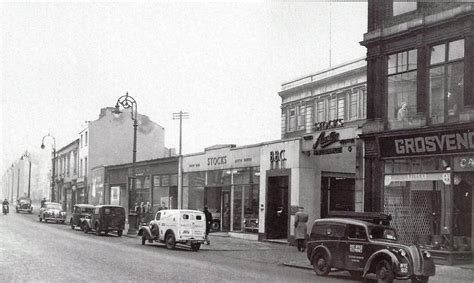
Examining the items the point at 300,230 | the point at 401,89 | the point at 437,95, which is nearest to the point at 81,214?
the point at 300,230

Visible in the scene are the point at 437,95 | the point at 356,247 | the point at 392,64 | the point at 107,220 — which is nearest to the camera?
the point at 356,247

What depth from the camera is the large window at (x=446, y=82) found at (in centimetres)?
1783

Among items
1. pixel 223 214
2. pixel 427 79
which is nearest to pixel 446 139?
pixel 427 79

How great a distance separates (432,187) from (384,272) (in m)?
6.27

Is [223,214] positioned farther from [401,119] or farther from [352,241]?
[352,241]

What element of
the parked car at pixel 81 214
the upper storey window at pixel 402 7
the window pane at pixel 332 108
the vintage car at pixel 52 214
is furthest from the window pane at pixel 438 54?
the vintage car at pixel 52 214

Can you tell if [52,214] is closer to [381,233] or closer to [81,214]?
[81,214]

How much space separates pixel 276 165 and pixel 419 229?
9.13m

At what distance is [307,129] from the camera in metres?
38.8

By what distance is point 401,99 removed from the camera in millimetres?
20062

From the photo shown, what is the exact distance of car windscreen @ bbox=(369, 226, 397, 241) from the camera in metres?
14.1

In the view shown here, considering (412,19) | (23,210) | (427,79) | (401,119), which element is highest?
(412,19)

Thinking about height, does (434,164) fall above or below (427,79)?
below

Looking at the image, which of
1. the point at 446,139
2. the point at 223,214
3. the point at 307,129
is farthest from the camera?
the point at 307,129
